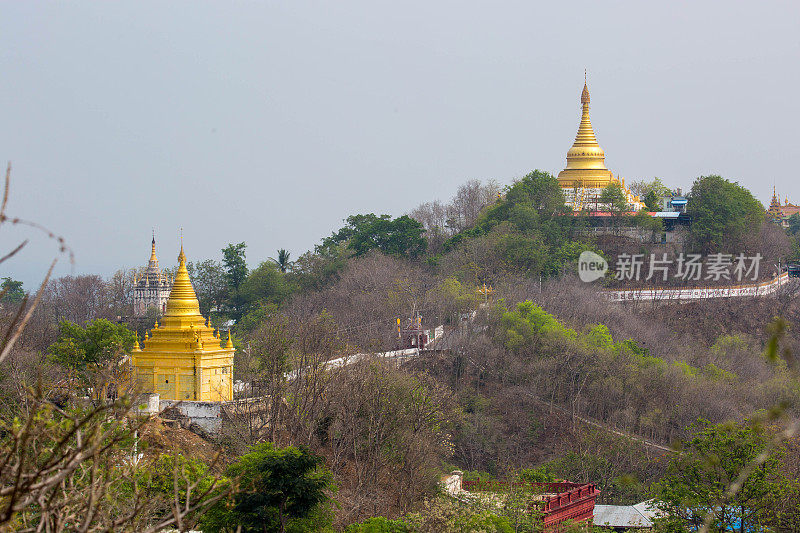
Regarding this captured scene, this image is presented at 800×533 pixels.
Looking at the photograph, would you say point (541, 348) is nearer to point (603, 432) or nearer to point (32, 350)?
point (603, 432)

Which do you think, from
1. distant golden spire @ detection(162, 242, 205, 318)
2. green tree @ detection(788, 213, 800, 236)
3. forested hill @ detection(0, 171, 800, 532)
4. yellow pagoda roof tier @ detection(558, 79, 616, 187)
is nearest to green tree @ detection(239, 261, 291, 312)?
forested hill @ detection(0, 171, 800, 532)

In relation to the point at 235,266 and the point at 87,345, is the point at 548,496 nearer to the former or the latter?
the point at 87,345

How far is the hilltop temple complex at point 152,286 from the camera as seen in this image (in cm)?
7538

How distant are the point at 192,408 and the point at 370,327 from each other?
17.8 m

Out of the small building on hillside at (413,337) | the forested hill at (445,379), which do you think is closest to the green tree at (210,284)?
the forested hill at (445,379)

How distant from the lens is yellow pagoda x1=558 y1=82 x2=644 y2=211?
225 feet

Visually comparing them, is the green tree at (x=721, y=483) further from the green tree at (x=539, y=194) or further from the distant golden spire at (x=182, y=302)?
the green tree at (x=539, y=194)

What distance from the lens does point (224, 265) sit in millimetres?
67062

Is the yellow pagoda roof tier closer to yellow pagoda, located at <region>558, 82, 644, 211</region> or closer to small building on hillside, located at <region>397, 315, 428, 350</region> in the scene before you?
yellow pagoda, located at <region>558, 82, 644, 211</region>

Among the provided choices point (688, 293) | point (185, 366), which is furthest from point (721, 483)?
point (688, 293)

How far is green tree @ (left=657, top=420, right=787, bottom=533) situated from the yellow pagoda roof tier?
4261 cm

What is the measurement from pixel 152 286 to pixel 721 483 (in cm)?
5425

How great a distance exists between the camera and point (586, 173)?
236 feet

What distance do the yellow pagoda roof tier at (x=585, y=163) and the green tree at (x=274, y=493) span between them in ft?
160
